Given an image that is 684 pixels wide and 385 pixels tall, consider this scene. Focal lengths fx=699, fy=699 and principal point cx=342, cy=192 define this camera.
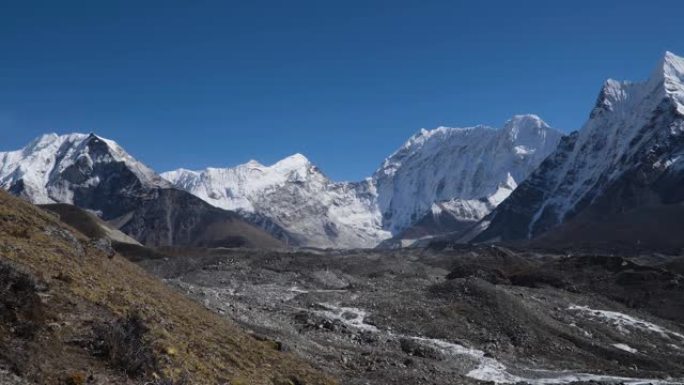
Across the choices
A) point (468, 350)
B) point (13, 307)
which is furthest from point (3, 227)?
point (468, 350)

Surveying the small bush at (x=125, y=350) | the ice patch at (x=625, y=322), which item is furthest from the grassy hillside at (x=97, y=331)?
the ice patch at (x=625, y=322)

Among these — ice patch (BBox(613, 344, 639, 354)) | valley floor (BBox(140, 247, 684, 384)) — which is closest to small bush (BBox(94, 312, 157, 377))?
valley floor (BBox(140, 247, 684, 384))

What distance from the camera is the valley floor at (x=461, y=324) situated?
1634 inches

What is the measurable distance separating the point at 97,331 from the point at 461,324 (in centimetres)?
4673

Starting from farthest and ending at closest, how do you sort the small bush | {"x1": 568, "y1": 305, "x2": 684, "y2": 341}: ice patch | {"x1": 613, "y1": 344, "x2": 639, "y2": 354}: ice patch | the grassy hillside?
{"x1": 568, "y1": 305, "x2": 684, "y2": 341}: ice patch < {"x1": 613, "y1": 344, "x2": 639, "y2": 354}: ice patch < the small bush < the grassy hillside

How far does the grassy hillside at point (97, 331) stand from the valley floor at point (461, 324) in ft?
22.6

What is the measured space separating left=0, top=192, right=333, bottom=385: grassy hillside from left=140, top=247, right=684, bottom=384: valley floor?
6891 millimetres

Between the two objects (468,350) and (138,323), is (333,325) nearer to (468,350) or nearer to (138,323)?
(468,350)

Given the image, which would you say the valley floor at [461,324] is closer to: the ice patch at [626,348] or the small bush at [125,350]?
the ice patch at [626,348]

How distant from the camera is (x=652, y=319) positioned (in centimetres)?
7662

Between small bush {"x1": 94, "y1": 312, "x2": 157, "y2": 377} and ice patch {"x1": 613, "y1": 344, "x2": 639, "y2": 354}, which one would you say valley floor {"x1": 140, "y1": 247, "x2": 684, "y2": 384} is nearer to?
ice patch {"x1": 613, "y1": 344, "x2": 639, "y2": 354}

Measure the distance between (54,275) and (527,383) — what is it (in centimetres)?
2989

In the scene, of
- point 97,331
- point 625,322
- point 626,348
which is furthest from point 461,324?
point 97,331

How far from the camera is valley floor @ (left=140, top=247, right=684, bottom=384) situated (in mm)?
41500
